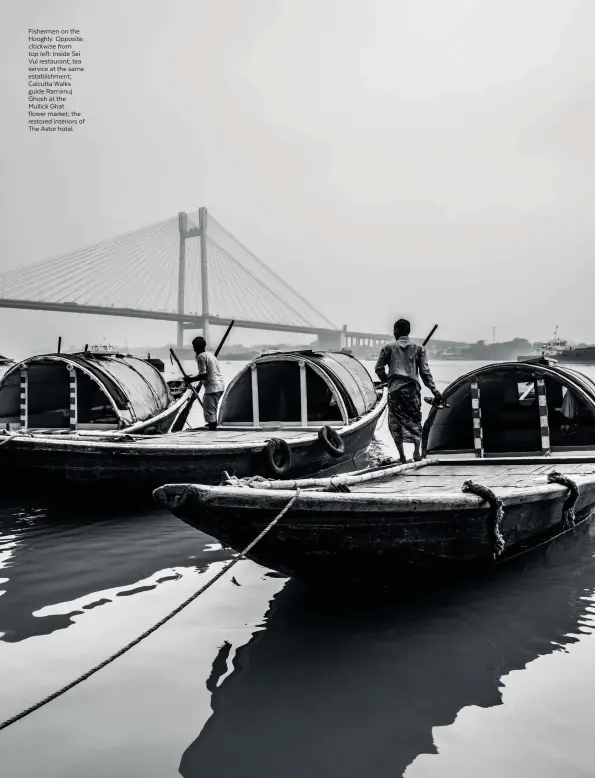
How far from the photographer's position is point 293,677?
3.30 metres

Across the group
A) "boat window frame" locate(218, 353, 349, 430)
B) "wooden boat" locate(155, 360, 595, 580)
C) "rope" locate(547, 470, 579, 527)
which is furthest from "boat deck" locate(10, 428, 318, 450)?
"rope" locate(547, 470, 579, 527)

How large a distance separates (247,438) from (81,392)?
3.67m

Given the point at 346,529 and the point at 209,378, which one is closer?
the point at 346,529

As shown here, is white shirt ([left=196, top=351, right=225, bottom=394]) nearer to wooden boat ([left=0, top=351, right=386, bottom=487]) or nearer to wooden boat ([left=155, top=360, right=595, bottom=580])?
wooden boat ([left=0, top=351, right=386, bottom=487])

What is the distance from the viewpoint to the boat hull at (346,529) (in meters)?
3.51

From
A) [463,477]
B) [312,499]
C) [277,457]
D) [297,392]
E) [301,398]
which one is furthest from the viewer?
[297,392]

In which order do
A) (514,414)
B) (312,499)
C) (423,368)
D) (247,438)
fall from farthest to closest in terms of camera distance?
1. (247,438)
2. (514,414)
3. (423,368)
4. (312,499)

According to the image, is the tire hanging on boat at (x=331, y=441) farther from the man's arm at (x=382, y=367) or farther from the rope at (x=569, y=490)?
the rope at (x=569, y=490)

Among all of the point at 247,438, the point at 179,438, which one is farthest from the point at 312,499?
the point at 179,438

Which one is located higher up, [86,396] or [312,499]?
[86,396]

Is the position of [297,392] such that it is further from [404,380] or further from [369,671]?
[369,671]

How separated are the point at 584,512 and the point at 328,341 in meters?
26.4

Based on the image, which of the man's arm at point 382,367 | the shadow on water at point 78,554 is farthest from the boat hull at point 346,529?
the man's arm at point 382,367

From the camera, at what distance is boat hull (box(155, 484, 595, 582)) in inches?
138
